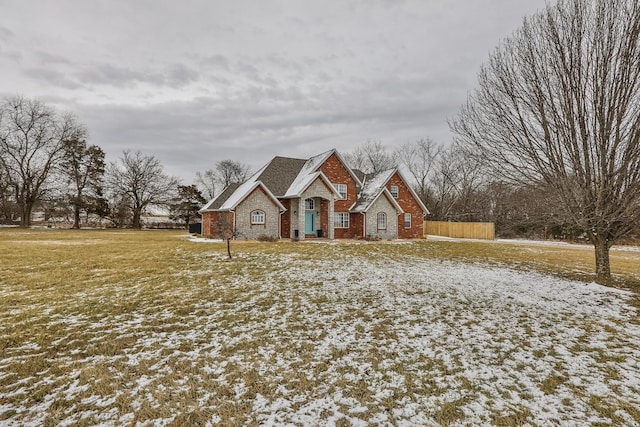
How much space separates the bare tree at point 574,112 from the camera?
304 inches

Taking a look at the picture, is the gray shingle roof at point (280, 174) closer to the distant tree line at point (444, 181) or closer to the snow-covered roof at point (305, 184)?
the snow-covered roof at point (305, 184)

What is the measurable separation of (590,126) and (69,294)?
15322mm

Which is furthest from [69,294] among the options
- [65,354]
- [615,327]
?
[615,327]

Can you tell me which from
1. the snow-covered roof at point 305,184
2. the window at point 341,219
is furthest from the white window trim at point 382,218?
the snow-covered roof at point 305,184

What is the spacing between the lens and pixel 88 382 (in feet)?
12.2

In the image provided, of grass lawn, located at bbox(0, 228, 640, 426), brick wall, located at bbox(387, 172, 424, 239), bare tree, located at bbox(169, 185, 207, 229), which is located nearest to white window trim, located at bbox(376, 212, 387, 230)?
brick wall, located at bbox(387, 172, 424, 239)

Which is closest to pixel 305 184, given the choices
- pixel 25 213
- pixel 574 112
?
pixel 574 112

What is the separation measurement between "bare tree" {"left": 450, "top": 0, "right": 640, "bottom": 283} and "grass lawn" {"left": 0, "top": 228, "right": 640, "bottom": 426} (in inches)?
121

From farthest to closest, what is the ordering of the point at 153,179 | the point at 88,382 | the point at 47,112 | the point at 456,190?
the point at 153,179, the point at 456,190, the point at 47,112, the point at 88,382

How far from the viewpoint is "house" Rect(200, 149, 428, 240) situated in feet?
74.6

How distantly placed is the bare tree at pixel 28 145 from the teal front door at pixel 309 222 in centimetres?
3819

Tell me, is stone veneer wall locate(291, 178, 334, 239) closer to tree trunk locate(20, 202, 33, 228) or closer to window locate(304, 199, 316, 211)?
window locate(304, 199, 316, 211)

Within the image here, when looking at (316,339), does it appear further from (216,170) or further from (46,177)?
(216,170)

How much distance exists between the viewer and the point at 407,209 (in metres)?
27.6
